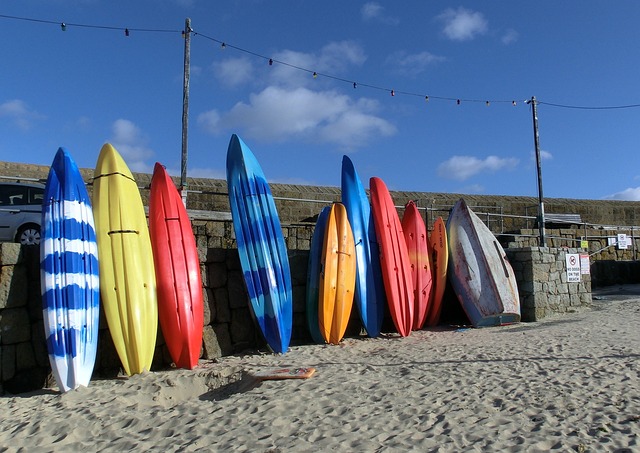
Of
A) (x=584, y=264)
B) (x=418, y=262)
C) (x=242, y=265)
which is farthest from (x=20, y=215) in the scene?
(x=584, y=264)

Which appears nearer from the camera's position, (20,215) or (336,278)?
(336,278)

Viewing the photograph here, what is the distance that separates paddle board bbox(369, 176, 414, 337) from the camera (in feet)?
20.9

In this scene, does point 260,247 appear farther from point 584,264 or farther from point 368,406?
point 584,264

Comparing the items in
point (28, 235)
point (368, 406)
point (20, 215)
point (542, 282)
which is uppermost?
point (20, 215)

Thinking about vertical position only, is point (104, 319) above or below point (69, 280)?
below

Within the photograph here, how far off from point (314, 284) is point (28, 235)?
3.70m

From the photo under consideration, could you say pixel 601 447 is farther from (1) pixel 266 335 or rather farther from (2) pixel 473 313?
(2) pixel 473 313

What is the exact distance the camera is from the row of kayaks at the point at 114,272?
14.3 ft

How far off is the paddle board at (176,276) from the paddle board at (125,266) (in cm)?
11

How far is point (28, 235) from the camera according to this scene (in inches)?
262

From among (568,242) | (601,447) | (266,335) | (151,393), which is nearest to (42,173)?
(266,335)

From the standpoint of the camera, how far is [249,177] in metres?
5.95

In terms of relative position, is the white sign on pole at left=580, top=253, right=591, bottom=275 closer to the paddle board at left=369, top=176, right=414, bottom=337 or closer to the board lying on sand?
the paddle board at left=369, top=176, right=414, bottom=337

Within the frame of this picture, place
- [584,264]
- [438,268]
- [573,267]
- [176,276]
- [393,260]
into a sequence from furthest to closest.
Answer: [584,264]
[573,267]
[438,268]
[393,260]
[176,276]
